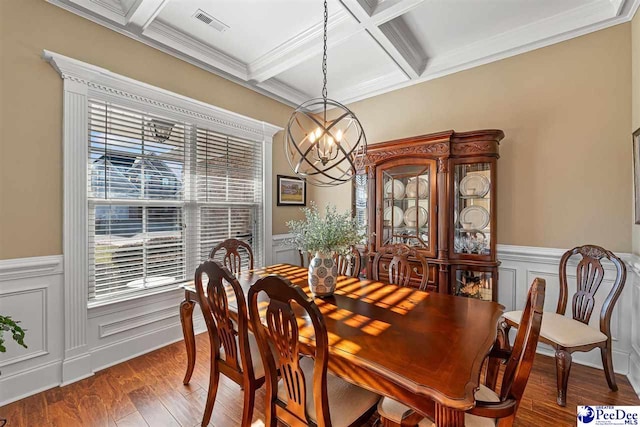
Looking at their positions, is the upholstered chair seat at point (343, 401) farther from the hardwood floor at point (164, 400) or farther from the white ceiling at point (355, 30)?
the white ceiling at point (355, 30)

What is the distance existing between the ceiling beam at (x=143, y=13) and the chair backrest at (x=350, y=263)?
2518 mm

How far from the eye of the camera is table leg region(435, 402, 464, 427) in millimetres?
946

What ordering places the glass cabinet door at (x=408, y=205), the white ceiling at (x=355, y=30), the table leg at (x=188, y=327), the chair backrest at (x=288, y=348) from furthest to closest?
the glass cabinet door at (x=408, y=205) → the white ceiling at (x=355, y=30) → the table leg at (x=188, y=327) → the chair backrest at (x=288, y=348)

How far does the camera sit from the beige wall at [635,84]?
7.09ft

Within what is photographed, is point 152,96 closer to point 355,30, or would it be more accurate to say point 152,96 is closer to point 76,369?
point 355,30

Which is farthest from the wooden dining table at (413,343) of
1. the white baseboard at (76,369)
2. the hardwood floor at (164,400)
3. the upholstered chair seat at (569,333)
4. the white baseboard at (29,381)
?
the white baseboard at (29,381)

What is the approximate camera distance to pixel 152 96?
263cm

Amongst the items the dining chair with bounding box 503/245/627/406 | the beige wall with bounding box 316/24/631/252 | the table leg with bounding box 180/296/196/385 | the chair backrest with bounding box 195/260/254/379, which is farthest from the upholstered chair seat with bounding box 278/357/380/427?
the beige wall with bounding box 316/24/631/252

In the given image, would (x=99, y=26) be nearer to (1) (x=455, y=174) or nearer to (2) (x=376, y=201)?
(2) (x=376, y=201)

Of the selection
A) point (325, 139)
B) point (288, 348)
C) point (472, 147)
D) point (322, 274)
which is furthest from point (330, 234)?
point (472, 147)

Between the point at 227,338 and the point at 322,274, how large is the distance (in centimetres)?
69

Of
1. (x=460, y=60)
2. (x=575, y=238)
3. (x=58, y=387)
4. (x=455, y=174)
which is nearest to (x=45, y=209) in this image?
(x=58, y=387)

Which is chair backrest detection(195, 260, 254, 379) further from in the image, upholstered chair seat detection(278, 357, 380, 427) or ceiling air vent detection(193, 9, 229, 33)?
ceiling air vent detection(193, 9, 229, 33)

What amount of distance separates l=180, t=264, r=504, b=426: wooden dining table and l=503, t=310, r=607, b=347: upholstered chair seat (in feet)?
2.35
